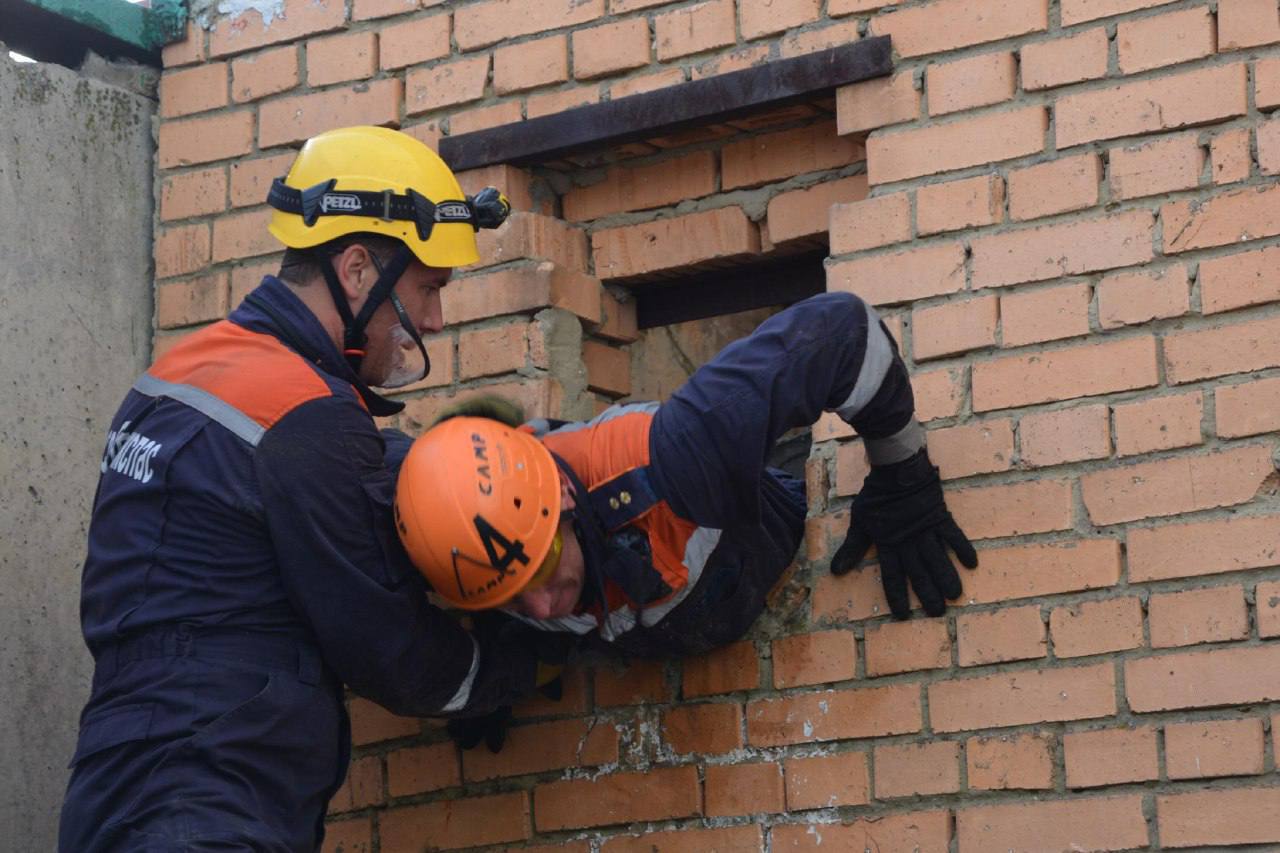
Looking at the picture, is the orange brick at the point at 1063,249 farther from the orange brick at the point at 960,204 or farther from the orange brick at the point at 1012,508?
the orange brick at the point at 1012,508

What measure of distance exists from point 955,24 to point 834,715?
144 centimetres

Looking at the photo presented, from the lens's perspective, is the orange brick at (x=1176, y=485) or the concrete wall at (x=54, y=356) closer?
the orange brick at (x=1176, y=485)

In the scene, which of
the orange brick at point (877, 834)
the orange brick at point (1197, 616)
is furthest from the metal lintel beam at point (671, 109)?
the orange brick at point (877, 834)

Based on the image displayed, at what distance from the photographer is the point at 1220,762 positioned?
3.59 meters

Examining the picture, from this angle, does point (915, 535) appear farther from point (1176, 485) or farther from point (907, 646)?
point (1176, 485)

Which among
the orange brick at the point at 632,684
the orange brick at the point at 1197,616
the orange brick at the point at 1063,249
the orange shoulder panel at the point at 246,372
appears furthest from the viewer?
the orange brick at the point at 632,684

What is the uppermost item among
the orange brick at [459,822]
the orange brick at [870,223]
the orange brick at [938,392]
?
the orange brick at [870,223]

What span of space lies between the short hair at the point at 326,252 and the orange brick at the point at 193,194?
1000 millimetres

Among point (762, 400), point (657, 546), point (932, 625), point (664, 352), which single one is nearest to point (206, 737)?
point (657, 546)

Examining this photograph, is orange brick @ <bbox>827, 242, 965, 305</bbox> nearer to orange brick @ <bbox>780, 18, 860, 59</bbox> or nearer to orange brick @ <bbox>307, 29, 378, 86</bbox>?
orange brick @ <bbox>780, 18, 860, 59</bbox>

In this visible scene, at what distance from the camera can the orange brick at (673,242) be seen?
14.5ft

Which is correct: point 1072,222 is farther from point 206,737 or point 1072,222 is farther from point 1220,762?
point 206,737

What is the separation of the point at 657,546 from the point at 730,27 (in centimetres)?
124

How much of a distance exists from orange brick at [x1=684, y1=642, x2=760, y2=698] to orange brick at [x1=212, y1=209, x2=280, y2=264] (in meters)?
1.46
